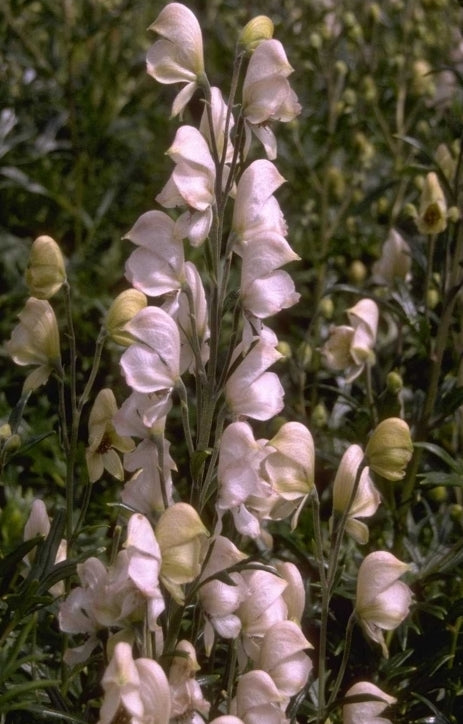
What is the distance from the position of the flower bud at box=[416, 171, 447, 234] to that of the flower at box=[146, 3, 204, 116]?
600 mm

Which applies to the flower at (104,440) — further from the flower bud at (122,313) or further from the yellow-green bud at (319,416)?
the yellow-green bud at (319,416)

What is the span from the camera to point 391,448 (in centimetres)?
107

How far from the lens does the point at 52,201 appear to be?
2.84 metres

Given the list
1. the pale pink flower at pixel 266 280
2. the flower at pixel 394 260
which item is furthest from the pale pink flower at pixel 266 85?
the flower at pixel 394 260

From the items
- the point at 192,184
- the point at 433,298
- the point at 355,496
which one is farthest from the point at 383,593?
the point at 433,298

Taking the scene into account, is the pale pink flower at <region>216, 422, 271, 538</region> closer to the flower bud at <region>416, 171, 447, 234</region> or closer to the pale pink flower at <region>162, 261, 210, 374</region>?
the pale pink flower at <region>162, 261, 210, 374</region>

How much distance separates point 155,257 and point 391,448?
1.05 feet

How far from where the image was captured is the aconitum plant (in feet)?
3.14

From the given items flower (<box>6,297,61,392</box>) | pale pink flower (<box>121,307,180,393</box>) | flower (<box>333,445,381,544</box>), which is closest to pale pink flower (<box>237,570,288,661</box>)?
flower (<box>333,445,381,544</box>)

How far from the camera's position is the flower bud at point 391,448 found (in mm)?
1066

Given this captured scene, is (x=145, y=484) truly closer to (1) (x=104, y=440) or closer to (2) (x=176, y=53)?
(1) (x=104, y=440)

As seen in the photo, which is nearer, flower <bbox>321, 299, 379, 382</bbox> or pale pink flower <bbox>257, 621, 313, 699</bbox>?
pale pink flower <bbox>257, 621, 313, 699</bbox>

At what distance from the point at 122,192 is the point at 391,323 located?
1219 millimetres

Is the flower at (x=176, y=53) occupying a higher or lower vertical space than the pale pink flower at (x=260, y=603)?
higher
